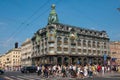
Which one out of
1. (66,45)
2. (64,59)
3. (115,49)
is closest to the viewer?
(64,59)

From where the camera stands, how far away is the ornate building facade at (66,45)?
260ft

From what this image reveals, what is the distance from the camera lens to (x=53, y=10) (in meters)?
87.9

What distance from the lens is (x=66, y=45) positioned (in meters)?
83.1

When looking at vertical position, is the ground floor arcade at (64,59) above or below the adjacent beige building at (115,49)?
below

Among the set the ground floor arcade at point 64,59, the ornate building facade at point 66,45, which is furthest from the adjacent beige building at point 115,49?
the ground floor arcade at point 64,59

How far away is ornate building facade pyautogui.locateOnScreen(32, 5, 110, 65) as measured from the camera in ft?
260

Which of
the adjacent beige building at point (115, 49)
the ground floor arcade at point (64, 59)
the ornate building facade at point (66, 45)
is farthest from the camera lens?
the adjacent beige building at point (115, 49)

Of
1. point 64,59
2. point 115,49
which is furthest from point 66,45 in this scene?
point 115,49

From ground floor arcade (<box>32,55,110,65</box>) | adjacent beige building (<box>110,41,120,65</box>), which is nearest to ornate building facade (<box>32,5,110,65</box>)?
ground floor arcade (<box>32,55,110,65</box>)

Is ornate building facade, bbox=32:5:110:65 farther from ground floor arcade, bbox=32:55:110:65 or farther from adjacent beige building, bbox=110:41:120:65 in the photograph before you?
adjacent beige building, bbox=110:41:120:65

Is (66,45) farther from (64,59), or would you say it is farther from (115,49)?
(115,49)

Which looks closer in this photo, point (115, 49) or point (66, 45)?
point (66, 45)

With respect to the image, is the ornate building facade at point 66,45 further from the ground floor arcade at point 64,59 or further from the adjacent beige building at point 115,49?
the adjacent beige building at point 115,49

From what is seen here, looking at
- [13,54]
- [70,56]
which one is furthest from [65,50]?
[13,54]
